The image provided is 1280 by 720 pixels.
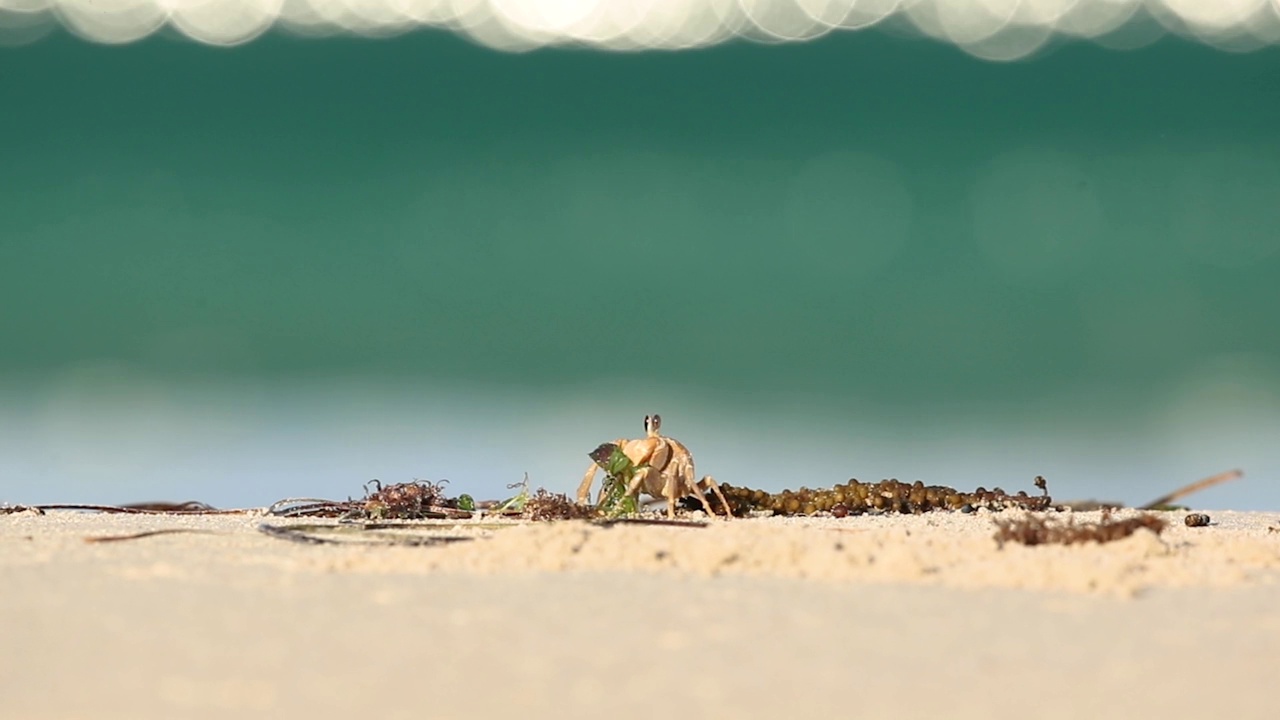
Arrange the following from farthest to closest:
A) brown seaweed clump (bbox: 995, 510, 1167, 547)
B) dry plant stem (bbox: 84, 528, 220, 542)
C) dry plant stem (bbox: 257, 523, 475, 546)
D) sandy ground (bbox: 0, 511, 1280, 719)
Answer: dry plant stem (bbox: 257, 523, 475, 546), dry plant stem (bbox: 84, 528, 220, 542), brown seaweed clump (bbox: 995, 510, 1167, 547), sandy ground (bbox: 0, 511, 1280, 719)

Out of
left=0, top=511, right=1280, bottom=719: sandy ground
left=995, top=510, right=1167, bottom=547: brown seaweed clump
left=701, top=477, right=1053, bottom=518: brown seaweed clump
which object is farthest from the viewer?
left=701, top=477, right=1053, bottom=518: brown seaweed clump

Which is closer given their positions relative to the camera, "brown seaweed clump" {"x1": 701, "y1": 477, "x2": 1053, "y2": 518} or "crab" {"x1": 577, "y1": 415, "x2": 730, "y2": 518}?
"crab" {"x1": 577, "y1": 415, "x2": 730, "y2": 518}

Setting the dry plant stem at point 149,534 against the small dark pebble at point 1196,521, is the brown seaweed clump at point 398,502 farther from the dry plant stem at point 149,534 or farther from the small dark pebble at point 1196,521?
the small dark pebble at point 1196,521

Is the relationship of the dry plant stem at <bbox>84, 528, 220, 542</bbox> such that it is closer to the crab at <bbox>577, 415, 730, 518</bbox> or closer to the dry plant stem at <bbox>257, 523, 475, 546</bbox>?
the dry plant stem at <bbox>257, 523, 475, 546</bbox>

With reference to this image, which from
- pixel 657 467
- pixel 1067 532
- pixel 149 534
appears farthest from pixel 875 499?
pixel 149 534

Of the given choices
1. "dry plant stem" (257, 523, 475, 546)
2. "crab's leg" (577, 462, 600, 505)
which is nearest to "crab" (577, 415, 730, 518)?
"crab's leg" (577, 462, 600, 505)

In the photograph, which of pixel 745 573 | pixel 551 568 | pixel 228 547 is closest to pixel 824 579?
pixel 745 573

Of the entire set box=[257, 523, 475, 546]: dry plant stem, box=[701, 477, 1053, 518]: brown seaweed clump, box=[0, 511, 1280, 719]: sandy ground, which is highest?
box=[701, 477, 1053, 518]: brown seaweed clump
